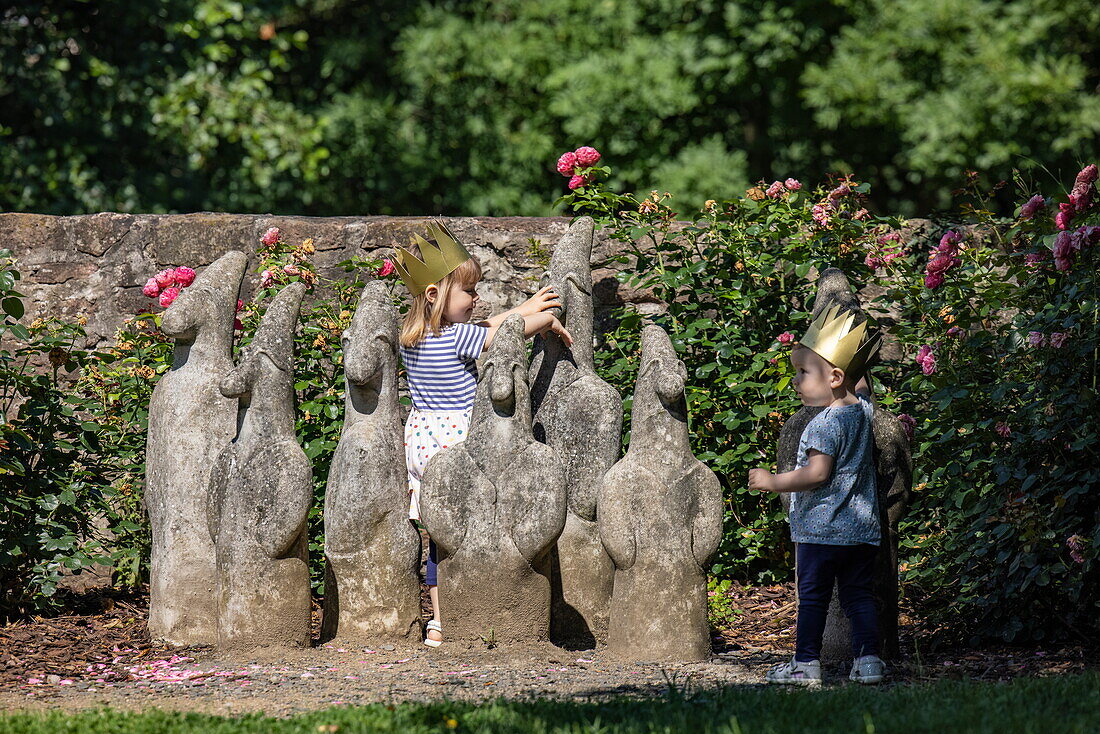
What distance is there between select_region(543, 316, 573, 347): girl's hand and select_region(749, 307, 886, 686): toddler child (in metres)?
1.03

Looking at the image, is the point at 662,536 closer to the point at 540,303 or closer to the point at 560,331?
the point at 560,331

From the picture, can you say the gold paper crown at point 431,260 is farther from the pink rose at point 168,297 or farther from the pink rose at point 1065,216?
the pink rose at point 1065,216

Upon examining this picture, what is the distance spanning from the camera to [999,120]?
37.4ft

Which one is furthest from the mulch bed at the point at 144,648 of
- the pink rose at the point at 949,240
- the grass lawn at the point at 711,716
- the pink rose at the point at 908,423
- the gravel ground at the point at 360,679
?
the pink rose at the point at 949,240

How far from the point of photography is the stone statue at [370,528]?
457cm

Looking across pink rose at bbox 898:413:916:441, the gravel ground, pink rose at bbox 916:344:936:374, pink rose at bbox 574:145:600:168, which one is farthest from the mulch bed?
pink rose at bbox 574:145:600:168

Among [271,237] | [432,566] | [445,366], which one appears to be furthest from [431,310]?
[271,237]

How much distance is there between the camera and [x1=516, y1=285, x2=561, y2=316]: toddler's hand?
4.82 m

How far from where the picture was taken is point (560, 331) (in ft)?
15.9

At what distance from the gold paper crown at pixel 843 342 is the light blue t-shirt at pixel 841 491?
0.15 metres

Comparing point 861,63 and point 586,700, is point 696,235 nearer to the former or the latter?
point 586,700

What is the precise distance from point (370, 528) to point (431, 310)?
87 cm

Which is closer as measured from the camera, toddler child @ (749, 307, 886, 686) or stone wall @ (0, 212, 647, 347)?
toddler child @ (749, 307, 886, 686)

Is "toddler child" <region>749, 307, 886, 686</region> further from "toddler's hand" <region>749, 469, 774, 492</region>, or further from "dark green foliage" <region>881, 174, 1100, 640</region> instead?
"dark green foliage" <region>881, 174, 1100, 640</region>
